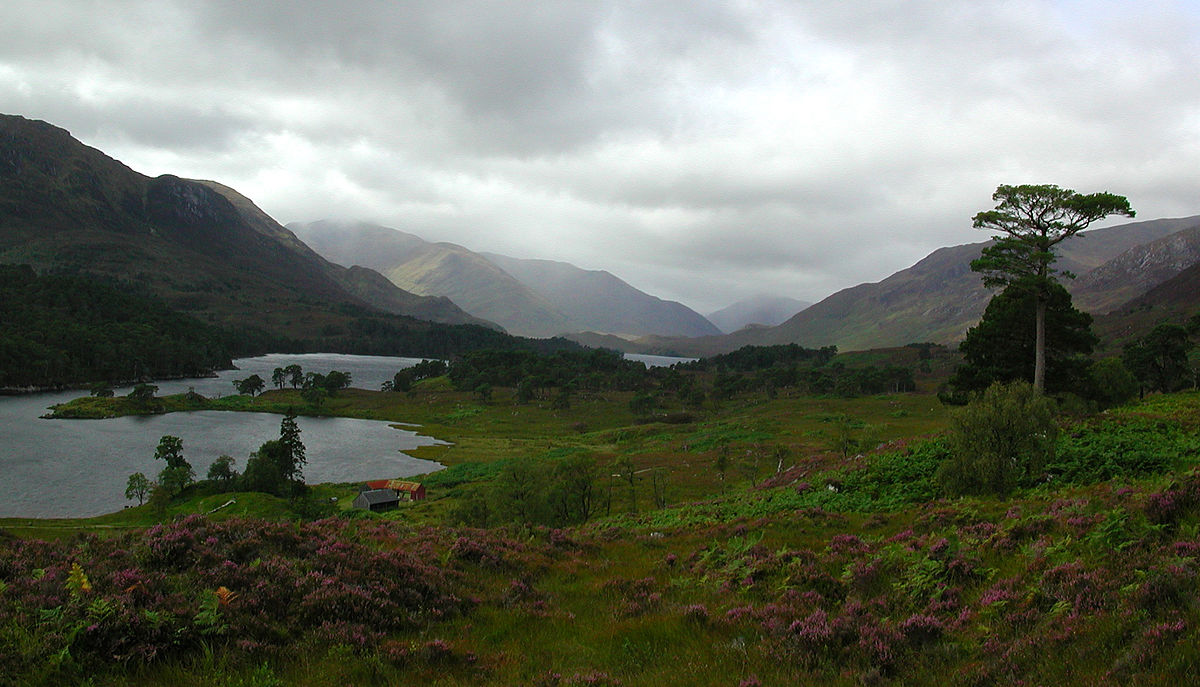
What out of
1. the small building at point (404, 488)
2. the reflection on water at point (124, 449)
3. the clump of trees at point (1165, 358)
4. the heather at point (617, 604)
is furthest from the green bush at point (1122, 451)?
the reflection on water at point (124, 449)

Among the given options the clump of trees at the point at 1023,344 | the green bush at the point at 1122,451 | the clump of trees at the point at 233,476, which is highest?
the clump of trees at the point at 1023,344

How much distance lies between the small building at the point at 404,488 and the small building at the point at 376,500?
6.44 ft

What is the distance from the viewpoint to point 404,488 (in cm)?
7475

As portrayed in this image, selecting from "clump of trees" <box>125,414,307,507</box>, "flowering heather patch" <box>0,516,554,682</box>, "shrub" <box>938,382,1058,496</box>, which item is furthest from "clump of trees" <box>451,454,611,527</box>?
"clump of trees" <box>125,414,307,507</box>

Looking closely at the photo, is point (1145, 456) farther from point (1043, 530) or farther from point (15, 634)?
point (15, 634)

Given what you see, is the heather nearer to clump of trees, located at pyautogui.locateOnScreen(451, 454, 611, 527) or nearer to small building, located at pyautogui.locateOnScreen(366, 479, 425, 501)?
clump of trees, located at pyautogui.locateOnScreen(451, 454, 611, 527)

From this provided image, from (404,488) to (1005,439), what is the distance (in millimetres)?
70312

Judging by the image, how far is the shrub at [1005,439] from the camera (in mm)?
20141

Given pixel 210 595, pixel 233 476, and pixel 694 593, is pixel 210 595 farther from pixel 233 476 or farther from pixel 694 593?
pixel 233 476

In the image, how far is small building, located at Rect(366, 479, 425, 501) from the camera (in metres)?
72.3

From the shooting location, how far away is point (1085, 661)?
6094mm

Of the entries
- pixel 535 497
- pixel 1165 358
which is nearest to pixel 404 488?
pixel 535 497

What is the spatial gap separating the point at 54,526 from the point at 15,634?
6649cm

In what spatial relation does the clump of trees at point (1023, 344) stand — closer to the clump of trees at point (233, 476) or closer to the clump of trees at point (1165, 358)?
the clump of trees at point (1165, 358)
